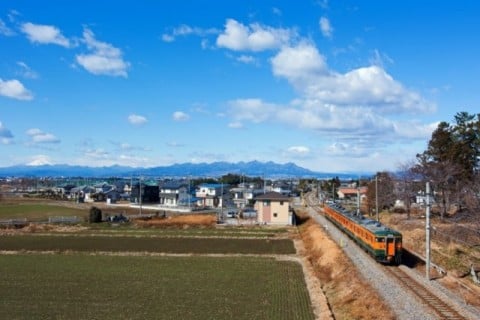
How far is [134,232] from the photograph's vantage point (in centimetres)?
5131

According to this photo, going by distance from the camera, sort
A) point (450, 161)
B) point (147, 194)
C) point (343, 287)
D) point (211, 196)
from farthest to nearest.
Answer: point (147, 194) < point (211, 196) < point (450, 161) < point (343, 287)

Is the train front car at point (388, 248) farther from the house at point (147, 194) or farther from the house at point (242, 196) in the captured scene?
the house at point (147, 194)

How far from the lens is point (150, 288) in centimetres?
2345

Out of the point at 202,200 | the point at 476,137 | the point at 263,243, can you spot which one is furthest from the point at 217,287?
the point at 202,200

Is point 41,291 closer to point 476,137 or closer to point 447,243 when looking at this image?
point 447,243

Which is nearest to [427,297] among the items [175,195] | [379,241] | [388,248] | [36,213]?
[388,248]

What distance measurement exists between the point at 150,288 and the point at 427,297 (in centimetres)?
1204

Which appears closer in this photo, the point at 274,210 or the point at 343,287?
the point at 343,287

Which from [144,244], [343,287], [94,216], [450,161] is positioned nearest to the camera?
[343,287]

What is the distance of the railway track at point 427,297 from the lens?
727 inches

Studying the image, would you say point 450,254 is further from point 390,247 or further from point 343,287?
point 343,287

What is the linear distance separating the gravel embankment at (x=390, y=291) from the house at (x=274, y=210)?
24.6 m

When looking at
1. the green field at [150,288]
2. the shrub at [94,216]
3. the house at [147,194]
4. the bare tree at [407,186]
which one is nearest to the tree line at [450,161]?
the bare tree at [407,186]

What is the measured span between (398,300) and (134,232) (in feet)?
115
